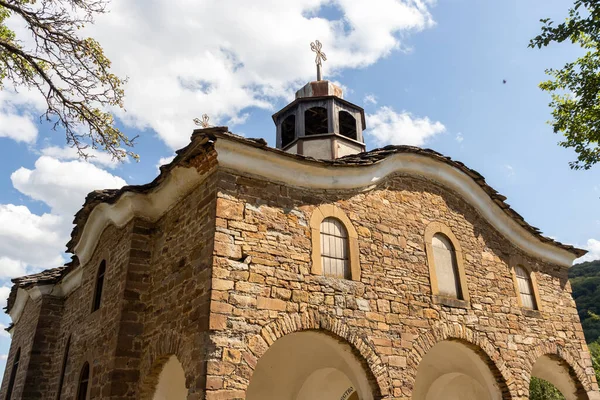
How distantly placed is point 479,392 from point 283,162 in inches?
262

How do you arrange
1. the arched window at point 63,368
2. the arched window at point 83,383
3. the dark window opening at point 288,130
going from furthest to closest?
the dark window opening at point 288,130 < the arched window at point 63,368 < the arched window at point 83,383

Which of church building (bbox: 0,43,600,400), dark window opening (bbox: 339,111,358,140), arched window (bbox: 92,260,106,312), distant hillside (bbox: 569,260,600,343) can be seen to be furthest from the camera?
distant hillside (bbox: 569,260,600,343)

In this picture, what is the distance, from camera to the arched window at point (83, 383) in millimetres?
8406

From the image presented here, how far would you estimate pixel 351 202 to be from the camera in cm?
779

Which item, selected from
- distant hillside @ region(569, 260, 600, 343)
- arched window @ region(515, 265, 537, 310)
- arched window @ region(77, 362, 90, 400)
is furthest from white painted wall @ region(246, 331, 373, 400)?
distant hillside @ region(569, 260, 600, 343)

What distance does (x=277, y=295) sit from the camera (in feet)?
21.0

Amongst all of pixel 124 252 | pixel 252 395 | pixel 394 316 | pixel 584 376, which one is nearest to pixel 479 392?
pixel 584 376

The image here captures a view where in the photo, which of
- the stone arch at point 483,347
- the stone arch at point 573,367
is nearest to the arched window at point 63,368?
the stone arch at point 483,347

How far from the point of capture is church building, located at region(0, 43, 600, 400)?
6.34m

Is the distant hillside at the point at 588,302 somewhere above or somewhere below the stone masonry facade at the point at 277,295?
above

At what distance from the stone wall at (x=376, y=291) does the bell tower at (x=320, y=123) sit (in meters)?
2.21

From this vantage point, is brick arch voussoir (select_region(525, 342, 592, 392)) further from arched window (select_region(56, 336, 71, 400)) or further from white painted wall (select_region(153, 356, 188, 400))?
arched window (select_region(56, 336, 71, 400))

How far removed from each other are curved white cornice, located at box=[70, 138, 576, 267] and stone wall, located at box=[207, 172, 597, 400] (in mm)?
185

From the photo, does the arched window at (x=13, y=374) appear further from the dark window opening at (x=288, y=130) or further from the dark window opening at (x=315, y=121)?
the dark window opening at (x=315, y=121)
